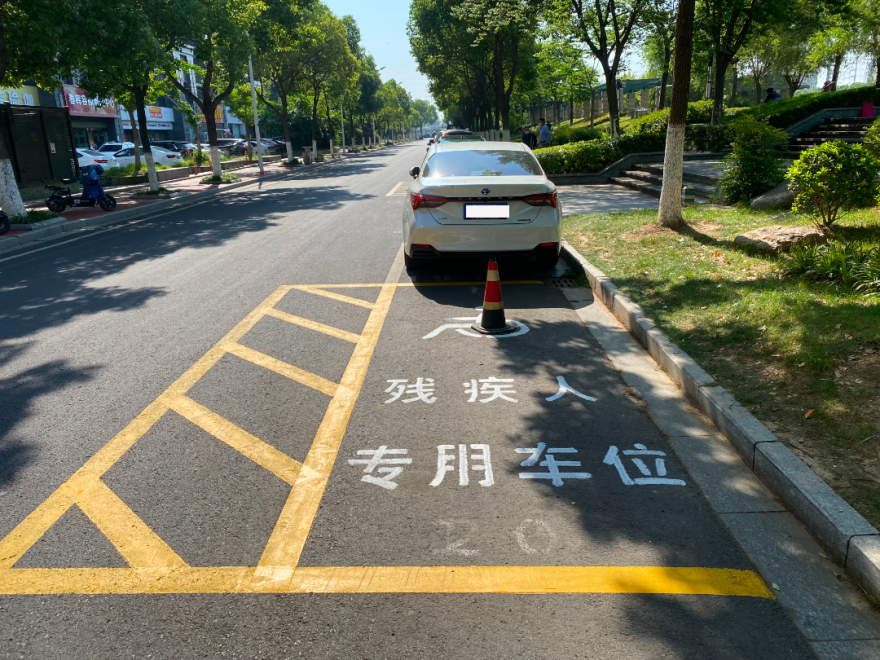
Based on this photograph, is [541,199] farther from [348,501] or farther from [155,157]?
[155,157]

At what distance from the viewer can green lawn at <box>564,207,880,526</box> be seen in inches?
142

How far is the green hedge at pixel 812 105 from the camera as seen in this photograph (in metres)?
19.9

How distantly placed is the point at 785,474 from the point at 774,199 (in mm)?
8642

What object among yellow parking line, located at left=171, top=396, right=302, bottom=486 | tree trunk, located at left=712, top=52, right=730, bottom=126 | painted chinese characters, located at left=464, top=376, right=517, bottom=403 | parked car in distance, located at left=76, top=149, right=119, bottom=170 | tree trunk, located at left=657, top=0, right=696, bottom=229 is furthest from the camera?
parked car in distance, located at left=76, top=149, right=119, bottom=170

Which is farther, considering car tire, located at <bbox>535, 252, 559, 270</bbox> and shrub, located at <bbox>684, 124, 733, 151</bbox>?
shrub, located at <bbox>684, 124, 733, 151</bbox>

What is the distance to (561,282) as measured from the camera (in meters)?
8.18

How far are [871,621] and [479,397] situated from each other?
8.67 ft

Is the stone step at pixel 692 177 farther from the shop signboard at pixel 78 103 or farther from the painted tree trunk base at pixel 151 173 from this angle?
the shop signboard at pixel 78 103

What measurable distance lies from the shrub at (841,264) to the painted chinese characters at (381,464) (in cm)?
424

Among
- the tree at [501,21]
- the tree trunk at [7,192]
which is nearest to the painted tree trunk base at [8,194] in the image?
the tree trunk at [7,192]

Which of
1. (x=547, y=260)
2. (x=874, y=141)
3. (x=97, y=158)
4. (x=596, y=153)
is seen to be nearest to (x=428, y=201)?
(x=547, y=260)

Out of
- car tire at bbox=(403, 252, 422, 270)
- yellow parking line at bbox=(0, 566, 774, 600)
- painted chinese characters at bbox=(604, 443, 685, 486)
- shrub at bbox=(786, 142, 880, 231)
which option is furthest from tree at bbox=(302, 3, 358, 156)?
yellow parking line at bbox=(0, 566, 774, 600)

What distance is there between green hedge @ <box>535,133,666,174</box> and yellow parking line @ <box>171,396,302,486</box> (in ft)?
55.2

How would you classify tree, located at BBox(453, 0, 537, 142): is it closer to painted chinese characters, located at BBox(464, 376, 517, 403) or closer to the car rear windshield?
the car rear windshield
